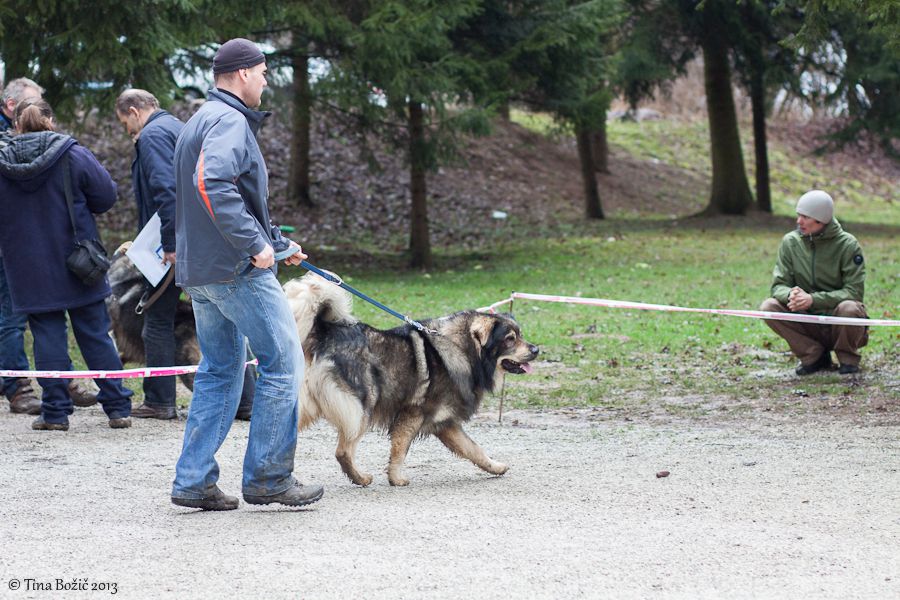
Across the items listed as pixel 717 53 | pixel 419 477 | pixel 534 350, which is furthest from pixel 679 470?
pixel 717 53

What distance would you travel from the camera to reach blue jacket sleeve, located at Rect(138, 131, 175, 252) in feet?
24.0

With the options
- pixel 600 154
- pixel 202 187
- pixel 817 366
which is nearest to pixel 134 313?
pixel 202 187

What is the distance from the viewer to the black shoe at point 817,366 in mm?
9637

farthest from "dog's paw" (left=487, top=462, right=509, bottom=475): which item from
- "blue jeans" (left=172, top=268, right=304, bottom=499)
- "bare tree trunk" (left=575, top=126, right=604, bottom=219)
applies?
"bare tree trunk" (left=575, top=126, right=604, bottom=219)

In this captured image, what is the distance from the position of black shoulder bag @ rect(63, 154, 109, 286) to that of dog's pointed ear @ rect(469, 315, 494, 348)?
273 centimetres

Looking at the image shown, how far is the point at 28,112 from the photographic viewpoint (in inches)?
288

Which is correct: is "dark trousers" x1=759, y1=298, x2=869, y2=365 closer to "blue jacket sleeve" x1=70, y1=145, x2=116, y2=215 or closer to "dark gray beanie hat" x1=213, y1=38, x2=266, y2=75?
"blue jacket sleeve" x1=70, y1=145, x2=116, y2=215

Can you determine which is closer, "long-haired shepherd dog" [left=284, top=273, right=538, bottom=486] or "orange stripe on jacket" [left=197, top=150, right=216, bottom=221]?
"orange stripe on jacket" [left=197, top=150, right=216, bottom=221]

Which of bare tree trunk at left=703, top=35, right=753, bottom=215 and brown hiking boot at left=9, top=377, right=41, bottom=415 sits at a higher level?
bare tree trunk at left=703, top=35, right=753, bottom=215

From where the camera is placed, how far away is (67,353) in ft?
24.7

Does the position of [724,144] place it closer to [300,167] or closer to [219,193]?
[300,167]

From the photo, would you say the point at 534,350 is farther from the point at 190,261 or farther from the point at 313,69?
the point at 313,69

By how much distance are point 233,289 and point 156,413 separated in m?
3.47

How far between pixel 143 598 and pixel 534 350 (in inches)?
119
